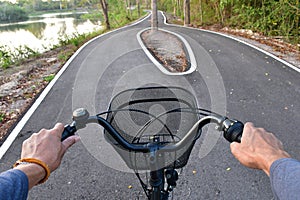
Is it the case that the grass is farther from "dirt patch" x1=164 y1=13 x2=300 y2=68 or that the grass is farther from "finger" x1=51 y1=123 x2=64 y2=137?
"dirt patch" x1=164 y1=13 x2=300 y2=68

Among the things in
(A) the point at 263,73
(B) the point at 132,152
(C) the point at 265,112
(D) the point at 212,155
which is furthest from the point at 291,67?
(B) the point at 132,152

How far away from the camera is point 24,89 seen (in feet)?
21.5

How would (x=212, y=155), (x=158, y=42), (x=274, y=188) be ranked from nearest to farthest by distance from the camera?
(x=274, y=188)
(x=212, y=155)
(x=158, y=42)

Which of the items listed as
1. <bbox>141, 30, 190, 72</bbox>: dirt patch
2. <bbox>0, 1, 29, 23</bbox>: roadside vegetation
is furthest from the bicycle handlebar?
<bbox>0, 1, 29, 23</bbox>: roadside vegetation

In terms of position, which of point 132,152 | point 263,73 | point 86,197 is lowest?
point 86,197

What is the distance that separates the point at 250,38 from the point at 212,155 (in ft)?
35.0

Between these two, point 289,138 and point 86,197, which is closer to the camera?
point 86,197

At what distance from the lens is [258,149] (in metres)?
1.07

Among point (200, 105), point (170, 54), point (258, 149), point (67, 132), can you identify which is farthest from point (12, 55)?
point (258, 149)

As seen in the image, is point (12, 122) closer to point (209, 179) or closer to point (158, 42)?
point (209, 179)

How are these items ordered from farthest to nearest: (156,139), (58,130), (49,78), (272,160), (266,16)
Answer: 1. (266,16)
2. (49,78)
3. (156,139)
4. (58,130)
5. (272,160)

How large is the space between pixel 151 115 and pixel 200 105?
3251 millimetres

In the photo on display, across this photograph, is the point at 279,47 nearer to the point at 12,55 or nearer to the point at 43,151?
the point at 43,151

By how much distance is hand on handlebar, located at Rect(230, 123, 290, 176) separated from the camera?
1.04 meters
